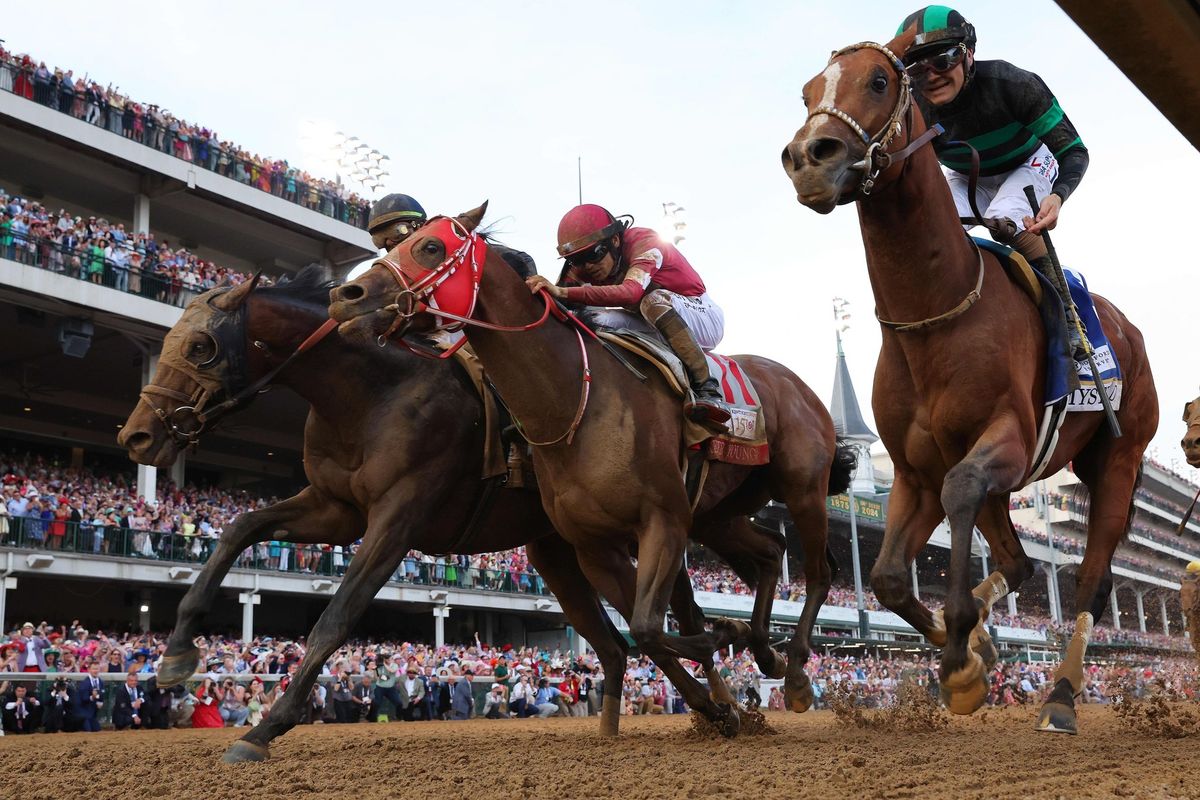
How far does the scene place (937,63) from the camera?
217 inches

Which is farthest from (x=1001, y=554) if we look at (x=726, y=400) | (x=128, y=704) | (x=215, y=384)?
(x=128, y=704)

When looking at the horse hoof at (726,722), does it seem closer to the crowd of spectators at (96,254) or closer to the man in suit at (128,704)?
the man in suit at (128,704)

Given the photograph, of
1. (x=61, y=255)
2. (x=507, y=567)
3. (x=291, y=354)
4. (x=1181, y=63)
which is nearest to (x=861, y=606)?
(x=507, y=567)

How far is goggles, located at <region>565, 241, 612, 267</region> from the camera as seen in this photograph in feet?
22.1

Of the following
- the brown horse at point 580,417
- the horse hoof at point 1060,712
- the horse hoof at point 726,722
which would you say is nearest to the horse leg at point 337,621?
the brown horse at point 580,417

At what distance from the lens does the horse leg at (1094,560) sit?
18.4ft

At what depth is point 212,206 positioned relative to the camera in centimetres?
2895

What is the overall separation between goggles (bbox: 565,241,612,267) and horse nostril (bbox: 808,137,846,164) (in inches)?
94.6

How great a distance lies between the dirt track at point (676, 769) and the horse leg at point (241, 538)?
0.51 m

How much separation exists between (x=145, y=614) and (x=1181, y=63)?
25728 millimetres

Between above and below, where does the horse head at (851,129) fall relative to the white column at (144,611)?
above

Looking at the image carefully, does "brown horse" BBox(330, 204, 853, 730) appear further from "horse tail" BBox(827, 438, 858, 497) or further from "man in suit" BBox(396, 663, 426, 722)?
"man in suit" BBox(396, 663, 426, 722)

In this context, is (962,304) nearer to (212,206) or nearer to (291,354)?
(291,354)

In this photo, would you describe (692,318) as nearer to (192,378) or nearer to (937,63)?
(937,63)
